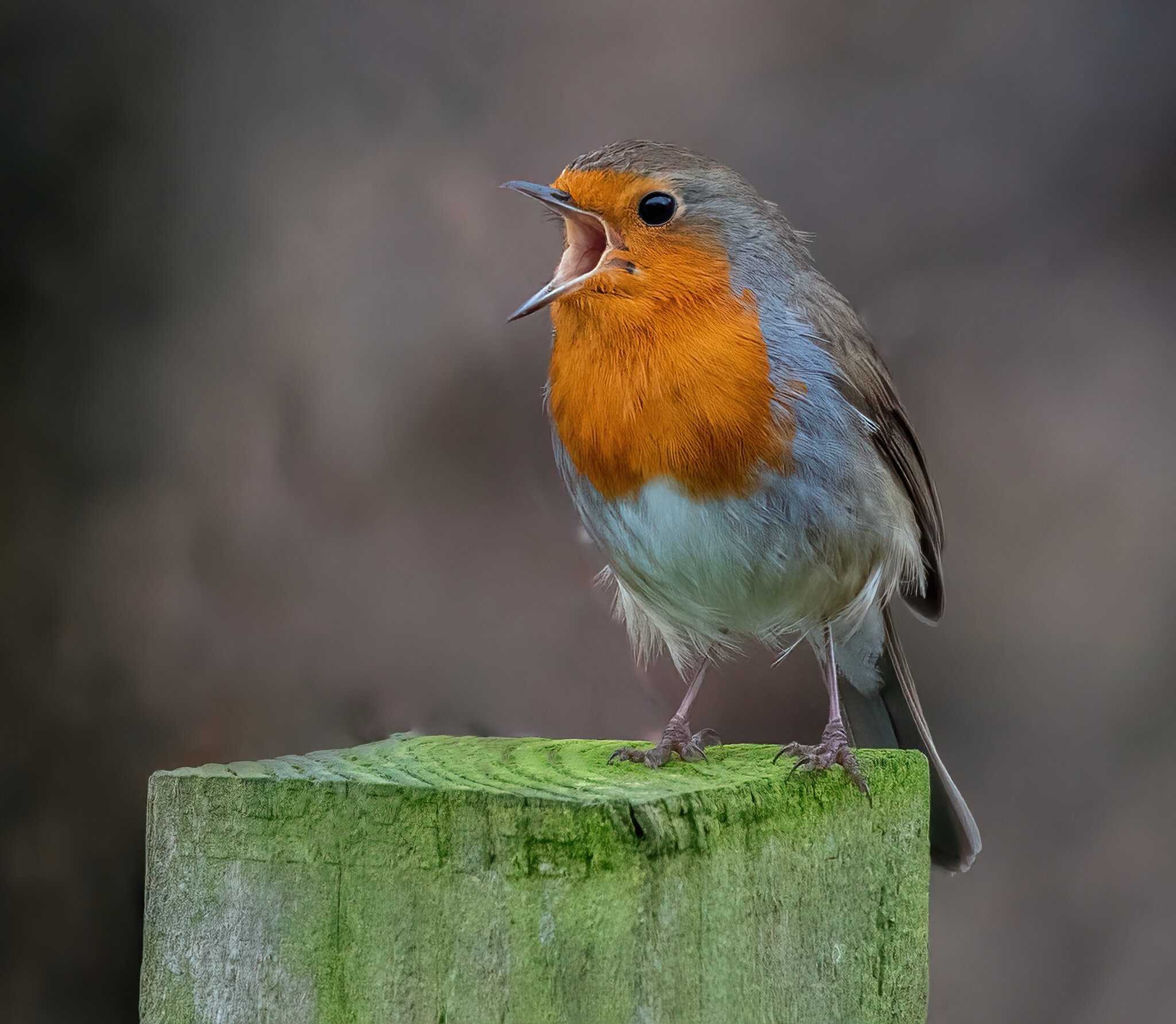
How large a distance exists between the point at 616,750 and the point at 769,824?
0.51 m

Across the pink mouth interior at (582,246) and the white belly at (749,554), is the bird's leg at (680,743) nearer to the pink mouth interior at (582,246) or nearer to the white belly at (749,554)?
the white belly at (749,554)

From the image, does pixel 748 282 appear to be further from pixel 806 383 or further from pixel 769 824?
pixel 769 824

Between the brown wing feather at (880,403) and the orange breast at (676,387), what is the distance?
0.20 metres

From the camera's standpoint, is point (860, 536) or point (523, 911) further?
point (860, 536)

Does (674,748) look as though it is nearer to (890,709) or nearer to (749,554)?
(749,554)

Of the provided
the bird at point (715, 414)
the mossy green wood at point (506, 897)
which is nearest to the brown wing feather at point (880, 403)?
the bird at point (715, 414)

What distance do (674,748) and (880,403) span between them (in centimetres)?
87

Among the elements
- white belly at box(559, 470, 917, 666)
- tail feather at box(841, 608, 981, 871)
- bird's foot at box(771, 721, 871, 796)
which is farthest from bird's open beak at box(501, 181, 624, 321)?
tail feather at box(841, 608, 981, 871)

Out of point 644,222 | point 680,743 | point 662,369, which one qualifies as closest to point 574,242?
point 644,222

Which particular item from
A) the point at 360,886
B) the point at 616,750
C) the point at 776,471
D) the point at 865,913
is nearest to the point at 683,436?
the point at 776,471

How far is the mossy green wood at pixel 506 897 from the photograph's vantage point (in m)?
A: 1.10

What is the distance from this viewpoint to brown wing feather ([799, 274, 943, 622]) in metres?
2.35

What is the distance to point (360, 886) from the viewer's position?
3.93ft

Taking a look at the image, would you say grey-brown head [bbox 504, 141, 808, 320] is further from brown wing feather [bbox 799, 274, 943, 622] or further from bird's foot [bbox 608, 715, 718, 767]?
bird's foot [bbox 608, 715, 718, 767]
